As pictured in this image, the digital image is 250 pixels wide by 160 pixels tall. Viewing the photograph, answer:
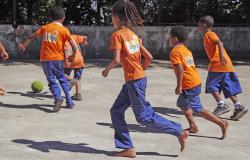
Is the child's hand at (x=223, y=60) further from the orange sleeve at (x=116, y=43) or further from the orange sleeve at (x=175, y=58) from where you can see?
the orange sleeve at (x=116, y=43)

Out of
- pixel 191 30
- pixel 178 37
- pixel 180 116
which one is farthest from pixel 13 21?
pixel 178 37

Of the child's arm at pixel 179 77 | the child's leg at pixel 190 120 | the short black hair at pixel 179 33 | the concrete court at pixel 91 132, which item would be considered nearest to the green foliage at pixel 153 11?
the concrete court at pixel 91 132

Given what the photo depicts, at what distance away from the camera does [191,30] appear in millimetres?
19031

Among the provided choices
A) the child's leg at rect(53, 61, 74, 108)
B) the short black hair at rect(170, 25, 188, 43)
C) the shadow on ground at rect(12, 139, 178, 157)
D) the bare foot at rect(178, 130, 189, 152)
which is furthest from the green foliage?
the bare foot at rect(178, 130, 189, 152)

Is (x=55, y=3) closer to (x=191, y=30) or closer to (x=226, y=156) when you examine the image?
(x=191, y=30)

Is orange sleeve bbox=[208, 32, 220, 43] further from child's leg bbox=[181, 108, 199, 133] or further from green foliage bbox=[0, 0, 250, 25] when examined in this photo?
green foliage bbox=[0, 0, 250, 25]

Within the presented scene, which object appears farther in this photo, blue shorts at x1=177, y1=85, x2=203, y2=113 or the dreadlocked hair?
blue shorts at x1=177, y1=85, x2=203, y2=113

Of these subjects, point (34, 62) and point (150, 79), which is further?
point (34, 62)

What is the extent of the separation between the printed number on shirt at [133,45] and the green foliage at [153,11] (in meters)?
14.8

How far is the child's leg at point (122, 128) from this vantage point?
17.9 feet

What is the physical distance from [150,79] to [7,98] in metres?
4.28

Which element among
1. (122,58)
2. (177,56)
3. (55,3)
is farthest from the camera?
(55,3)

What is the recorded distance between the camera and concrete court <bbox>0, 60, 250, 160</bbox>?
18.3ft

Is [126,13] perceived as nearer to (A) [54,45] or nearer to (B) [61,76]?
(A) [54,45]
